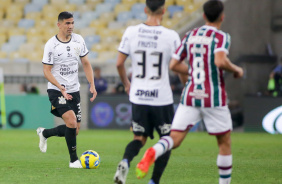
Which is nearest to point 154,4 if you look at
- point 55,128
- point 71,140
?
point 71,140

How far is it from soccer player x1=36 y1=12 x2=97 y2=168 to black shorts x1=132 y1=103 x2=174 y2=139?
96.1 inches

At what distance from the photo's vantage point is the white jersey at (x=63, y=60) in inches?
367

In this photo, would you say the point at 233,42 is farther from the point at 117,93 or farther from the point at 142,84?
the point at 142,84

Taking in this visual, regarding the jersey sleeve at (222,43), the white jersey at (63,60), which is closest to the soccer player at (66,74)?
the white jersey at (63,60)

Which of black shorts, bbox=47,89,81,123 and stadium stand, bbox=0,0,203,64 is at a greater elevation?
stadium stand, bbox=0,0,203,64

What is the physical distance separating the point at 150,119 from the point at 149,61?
2.02 ft

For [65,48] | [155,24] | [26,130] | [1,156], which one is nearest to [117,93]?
[26,130]

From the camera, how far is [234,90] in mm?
22078

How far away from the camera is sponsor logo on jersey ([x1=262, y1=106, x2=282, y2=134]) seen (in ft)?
61.8

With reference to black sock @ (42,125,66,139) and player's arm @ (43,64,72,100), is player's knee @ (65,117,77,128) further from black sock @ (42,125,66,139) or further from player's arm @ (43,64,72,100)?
black sock @ (42,125,66,139)

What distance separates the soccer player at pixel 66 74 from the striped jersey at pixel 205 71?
118 inches

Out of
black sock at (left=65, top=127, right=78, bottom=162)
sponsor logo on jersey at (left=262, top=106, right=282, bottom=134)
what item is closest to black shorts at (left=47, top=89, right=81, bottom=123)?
black sock at (left=65, top=127, right=78, bottom=162)

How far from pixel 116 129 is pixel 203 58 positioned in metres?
13.6

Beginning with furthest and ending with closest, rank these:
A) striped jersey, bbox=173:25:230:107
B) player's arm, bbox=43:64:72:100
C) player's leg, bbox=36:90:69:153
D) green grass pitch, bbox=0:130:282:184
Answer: player's leg, bbox=36:90:69:153, player's arm, bbox=43:64:72:100, green grass pitch, bbox=0:130:282:184, striped jersey, bbox=173:25:230:107
